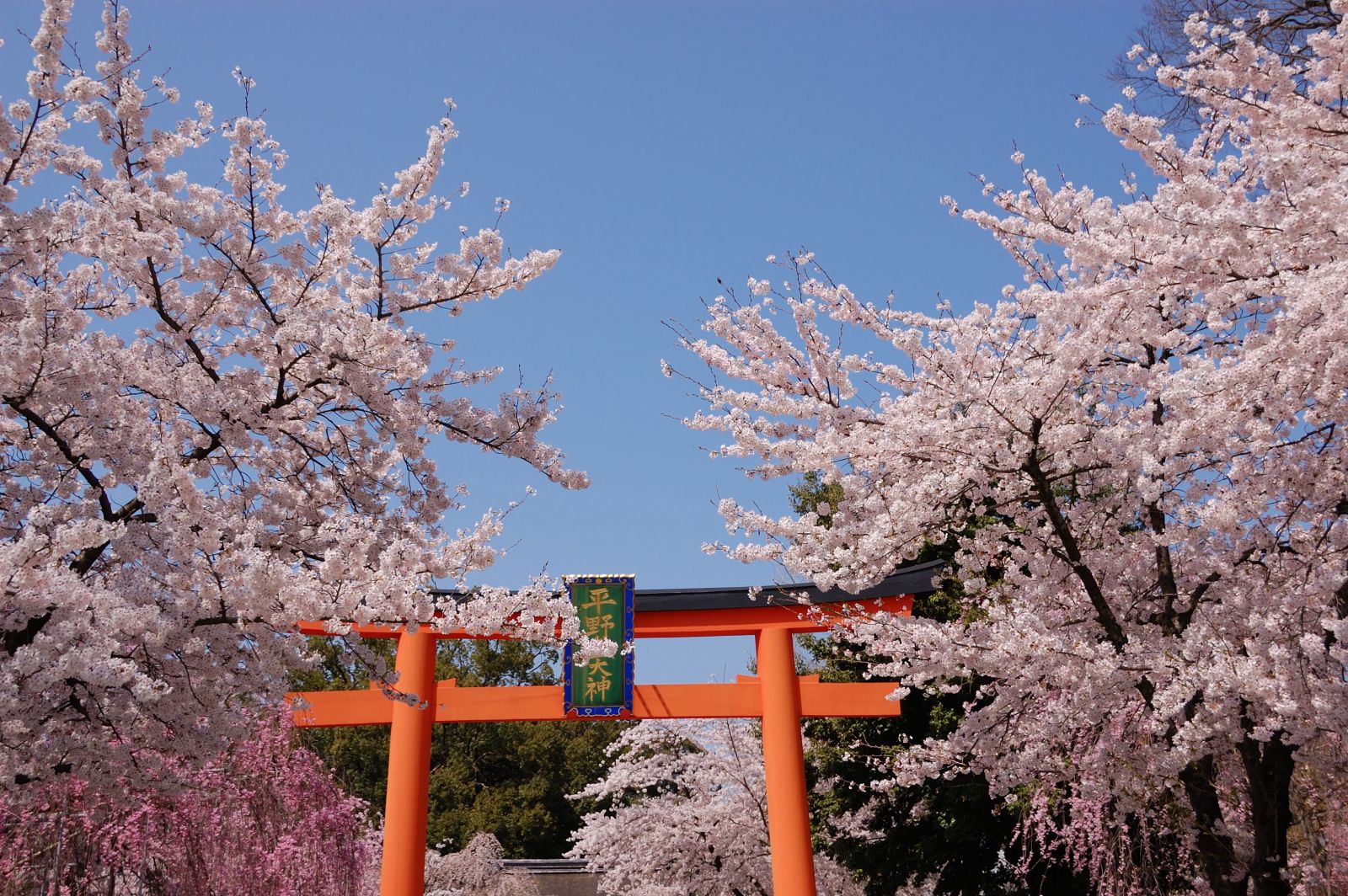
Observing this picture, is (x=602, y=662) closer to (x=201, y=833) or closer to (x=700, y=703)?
(x=700, y=703)

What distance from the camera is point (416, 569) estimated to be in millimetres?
4727

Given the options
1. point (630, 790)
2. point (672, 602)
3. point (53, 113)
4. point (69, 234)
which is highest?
point (53, 113)

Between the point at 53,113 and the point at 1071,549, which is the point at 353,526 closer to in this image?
the point at 53,113

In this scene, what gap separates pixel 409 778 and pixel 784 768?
3.93 m

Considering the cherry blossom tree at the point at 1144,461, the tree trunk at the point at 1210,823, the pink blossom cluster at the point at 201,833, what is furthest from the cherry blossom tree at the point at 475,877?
the tree trunk at the point at 1210,823

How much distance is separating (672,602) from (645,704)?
1.14m

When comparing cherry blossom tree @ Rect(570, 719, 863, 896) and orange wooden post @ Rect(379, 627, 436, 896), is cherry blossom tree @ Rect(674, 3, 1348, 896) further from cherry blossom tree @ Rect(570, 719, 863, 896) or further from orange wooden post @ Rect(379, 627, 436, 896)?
cherry blossom tree @ Rect(570, 719, 863, 896)

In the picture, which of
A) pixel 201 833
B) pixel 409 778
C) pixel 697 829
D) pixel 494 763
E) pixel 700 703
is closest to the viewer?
pixel 201 833

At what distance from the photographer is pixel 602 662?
34.0 feet

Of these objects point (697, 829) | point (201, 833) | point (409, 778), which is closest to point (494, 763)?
point (697, 829)

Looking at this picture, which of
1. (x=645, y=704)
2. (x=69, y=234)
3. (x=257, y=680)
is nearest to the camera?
(x=257, y=680)

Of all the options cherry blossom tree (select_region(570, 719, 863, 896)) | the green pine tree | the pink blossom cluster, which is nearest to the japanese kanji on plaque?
the pink blossom cluster

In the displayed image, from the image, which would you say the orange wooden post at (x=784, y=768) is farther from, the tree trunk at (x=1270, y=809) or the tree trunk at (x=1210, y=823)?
the tree trunk at (x=1270, y=809)

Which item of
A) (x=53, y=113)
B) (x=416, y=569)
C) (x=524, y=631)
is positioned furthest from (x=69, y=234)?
(x=524, y=631)
